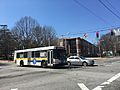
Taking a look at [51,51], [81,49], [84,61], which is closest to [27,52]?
[51,51]

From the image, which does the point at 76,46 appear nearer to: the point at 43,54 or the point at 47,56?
the point at 43,54

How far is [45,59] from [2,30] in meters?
49.6

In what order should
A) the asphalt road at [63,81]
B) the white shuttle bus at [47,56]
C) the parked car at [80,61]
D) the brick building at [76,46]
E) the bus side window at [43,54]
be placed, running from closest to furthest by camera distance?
1. the asphalt road at [63,81]
2. the white shuttle bus at [47,56]
3. the bus side window at [43,54]
4. the parked car at [80,61]
5. the brick building at [76,46]

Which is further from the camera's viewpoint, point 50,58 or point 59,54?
point 59,54

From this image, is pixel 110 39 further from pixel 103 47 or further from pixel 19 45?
pixel 19 45

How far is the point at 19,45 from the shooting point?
233 feet

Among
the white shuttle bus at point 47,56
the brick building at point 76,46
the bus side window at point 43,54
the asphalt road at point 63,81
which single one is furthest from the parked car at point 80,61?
the brick building at point 76,46

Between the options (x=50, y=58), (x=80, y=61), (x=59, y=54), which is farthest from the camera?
(x=80, y=61)

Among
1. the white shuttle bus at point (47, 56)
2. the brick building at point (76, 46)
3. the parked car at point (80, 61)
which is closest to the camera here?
the white shuttle bus at point (47, 56)

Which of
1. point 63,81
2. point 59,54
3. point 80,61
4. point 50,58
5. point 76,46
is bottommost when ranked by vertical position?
point 63,81

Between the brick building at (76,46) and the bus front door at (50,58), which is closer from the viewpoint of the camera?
the bus front door at (50,58)

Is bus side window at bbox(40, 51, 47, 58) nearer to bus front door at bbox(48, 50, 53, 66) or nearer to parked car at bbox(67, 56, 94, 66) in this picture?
bus front door at bbox(48, 50, 53, 66)

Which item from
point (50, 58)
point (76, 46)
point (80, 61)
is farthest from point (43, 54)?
point (76, 46)

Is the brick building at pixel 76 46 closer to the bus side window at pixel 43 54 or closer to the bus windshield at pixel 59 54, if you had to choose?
the bus side window at pixel 43 54
